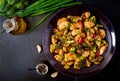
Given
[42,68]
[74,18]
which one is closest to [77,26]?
[74,18]

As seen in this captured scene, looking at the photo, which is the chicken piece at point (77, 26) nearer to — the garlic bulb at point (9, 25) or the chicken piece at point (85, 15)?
the chicken piece at point (85, 15)

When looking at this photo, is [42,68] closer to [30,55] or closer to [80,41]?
[30,55]

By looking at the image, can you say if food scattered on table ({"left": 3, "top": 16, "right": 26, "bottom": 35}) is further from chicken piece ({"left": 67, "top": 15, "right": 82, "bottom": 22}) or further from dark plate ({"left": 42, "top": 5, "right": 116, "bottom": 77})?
chicken piece ({"left": 67, "top": 15, "right": 82, "bottom": 22})

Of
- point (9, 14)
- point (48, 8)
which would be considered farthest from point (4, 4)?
point (48, 8)

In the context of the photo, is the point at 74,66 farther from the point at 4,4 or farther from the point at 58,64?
the point at 4,4

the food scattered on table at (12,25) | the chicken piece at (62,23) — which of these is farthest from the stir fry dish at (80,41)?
the food scattered on table at (12,25)
